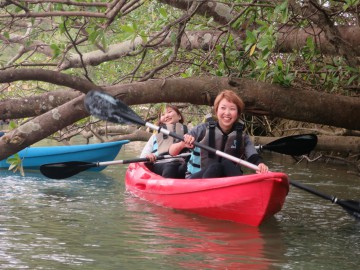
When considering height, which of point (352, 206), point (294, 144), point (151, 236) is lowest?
point (151, 236)

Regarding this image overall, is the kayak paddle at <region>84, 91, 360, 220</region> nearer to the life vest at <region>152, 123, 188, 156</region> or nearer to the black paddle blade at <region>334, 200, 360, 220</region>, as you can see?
the black paddle blade at <region>334, 200, 360, 220</region>

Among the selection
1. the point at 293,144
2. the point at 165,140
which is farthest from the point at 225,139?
the point at 165,140

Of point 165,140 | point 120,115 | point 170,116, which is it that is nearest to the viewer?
point 120,115

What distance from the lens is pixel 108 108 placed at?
5.95 metres

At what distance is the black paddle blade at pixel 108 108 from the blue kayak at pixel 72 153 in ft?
14.3

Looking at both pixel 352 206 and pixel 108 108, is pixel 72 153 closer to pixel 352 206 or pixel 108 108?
pixel 108 108

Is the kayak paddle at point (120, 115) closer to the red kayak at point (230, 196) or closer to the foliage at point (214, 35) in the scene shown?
the red kayak at point (230, 196)

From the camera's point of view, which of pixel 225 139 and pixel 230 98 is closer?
pixel 230 98

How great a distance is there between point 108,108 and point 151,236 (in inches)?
42.6

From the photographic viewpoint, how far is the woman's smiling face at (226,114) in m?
6.34

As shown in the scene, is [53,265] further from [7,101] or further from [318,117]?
[318,117]

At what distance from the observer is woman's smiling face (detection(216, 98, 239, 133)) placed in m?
6.34

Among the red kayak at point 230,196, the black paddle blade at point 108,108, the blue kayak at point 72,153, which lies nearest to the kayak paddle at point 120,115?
the black paddle blade at point 108,108

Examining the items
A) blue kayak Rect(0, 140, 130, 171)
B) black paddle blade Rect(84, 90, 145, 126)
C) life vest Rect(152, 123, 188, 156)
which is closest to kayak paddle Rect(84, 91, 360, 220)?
black paddle blade Rect(84, 90, 145, 126)
